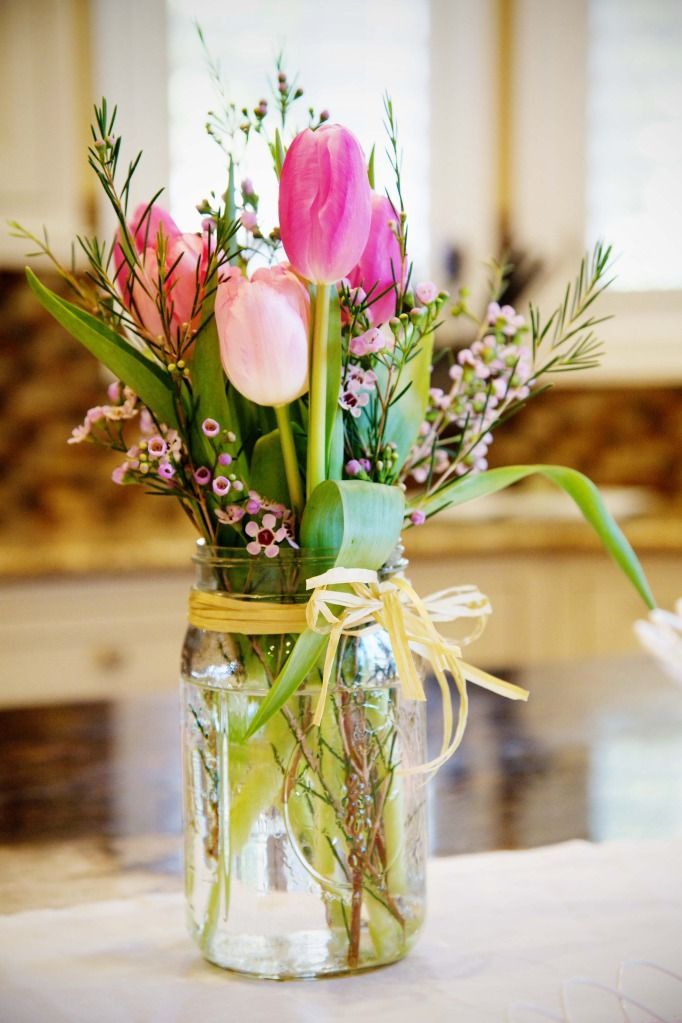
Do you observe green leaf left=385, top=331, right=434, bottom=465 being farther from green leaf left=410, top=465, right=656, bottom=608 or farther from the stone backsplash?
the stone backsplash

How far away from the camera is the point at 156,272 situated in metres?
0.57

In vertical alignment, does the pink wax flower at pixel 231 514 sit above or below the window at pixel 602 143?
below

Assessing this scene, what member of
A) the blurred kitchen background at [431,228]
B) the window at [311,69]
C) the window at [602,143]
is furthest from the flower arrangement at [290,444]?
the window at [602,143]

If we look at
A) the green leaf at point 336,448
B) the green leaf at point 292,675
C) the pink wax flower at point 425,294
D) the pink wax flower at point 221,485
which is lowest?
the green leaf at point 292,675

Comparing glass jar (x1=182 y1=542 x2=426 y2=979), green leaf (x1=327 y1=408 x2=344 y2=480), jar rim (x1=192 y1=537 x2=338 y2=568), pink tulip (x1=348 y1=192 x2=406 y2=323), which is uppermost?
pink tulip (x1=348 y1=192 x2=406 y2=323)

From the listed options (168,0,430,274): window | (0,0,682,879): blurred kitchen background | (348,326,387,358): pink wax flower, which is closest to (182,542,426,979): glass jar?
(348,326,387,358): pink wax flower

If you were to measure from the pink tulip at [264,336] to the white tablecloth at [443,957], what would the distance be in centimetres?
30

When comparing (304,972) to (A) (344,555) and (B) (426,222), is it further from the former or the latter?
(B) (426,222)

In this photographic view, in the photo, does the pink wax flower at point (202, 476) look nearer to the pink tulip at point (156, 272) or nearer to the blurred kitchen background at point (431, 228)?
the pink tulip at point (156, 272)

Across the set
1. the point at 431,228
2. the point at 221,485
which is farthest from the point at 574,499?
the point at 431,228

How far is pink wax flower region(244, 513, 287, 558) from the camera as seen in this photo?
0.55 meters

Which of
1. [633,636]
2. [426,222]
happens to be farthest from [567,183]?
[633,636]

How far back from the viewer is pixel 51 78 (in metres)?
2.24

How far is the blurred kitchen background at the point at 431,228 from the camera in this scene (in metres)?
2.19
